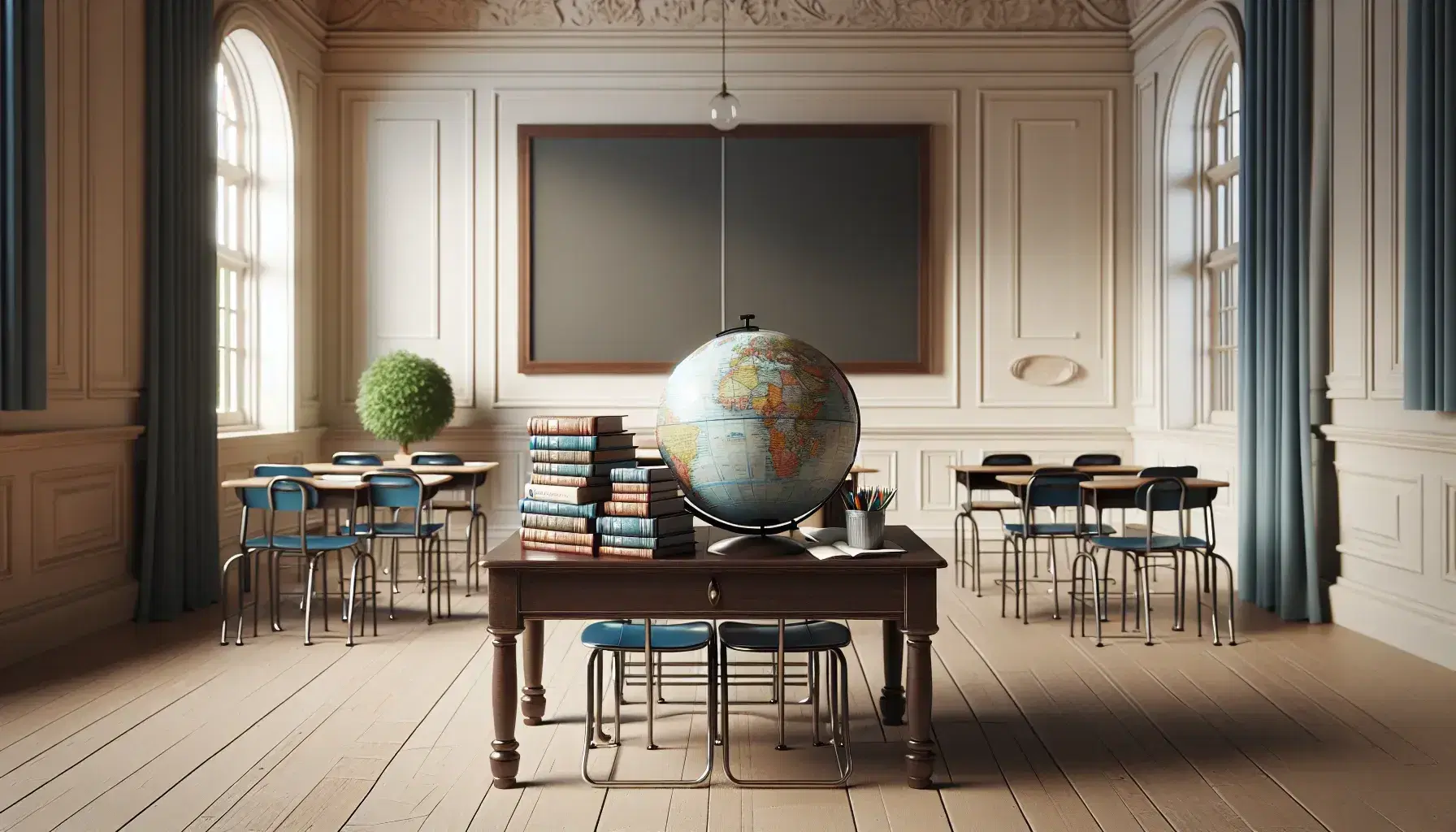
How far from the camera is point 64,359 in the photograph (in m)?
6.28

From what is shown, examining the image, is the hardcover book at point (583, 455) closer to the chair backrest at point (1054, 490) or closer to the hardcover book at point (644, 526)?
the hardcover book at point (644, 526)

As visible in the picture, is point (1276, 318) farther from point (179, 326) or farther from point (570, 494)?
point (179, 326)

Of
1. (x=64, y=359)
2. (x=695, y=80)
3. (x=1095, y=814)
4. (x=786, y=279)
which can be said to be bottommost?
(x=1095, y=814)

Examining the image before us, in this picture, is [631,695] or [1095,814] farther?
[631,695]

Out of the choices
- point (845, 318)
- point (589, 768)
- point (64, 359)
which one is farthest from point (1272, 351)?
point (64, 359)

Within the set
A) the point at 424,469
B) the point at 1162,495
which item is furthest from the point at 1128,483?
the point at 424,469

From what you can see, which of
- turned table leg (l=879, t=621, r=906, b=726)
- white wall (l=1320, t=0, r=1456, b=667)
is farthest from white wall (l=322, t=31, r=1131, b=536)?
turned table leg (l=879, t=621, r=906, b=726)

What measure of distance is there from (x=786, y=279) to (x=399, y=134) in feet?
12.6

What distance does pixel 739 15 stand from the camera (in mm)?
10531

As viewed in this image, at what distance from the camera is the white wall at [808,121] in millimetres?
10508

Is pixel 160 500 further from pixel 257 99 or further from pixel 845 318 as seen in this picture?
pixel 845 318

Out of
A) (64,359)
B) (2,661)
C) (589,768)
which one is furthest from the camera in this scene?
(64,359)

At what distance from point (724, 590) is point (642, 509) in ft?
1.25

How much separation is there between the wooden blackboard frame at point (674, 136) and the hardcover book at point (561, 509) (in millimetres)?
6610
